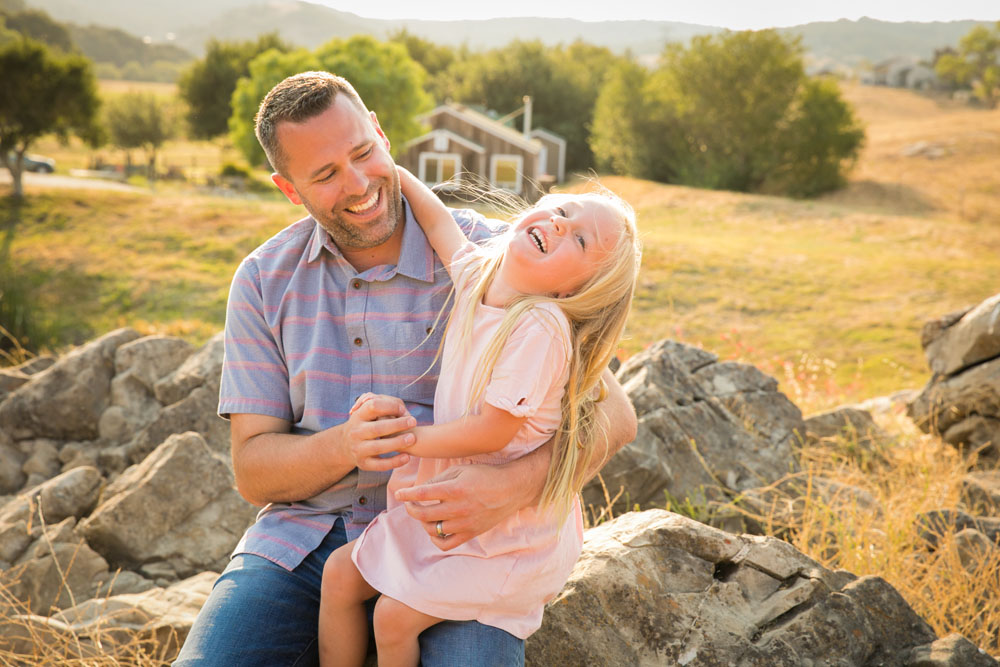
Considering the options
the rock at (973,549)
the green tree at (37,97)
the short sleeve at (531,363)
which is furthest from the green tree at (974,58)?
the short sleeve at (531,363)

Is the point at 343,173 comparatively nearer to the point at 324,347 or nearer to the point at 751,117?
the point at 324,347

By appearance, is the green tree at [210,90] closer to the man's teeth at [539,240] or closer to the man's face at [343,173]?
the man's face at [343,173]

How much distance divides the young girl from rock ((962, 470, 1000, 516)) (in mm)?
3681

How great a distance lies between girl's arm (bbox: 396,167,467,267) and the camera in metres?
2.88

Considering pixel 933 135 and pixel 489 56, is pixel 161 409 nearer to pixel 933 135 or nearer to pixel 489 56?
pixel 933 135

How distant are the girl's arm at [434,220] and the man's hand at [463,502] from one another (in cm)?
91

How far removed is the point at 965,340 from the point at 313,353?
5562mm

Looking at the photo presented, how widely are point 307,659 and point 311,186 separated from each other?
1.55 m

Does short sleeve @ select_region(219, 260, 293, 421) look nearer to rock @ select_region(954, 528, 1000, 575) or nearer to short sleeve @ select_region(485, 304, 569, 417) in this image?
short sleeve @ select_region(485, 304, 569, 417)

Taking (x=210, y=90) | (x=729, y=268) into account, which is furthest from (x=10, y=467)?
(x=210, y=90)

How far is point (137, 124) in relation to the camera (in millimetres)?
42625

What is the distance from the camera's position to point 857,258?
19031 millimetres

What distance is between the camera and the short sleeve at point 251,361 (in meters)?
2.71

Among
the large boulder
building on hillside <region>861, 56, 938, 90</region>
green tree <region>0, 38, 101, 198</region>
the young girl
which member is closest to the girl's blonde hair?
the young girl
